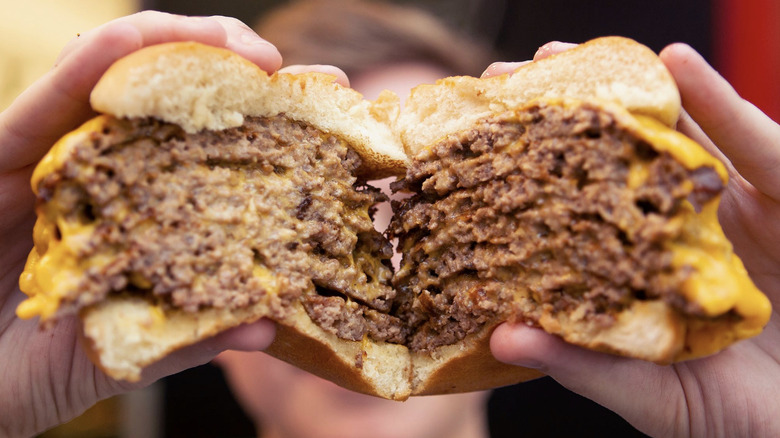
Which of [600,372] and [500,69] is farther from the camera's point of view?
[500,69]

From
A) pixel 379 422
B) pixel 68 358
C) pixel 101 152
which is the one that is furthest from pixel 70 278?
pixel 379 422

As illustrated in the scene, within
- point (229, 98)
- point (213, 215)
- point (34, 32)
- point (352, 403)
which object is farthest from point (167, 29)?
point (34, 32)

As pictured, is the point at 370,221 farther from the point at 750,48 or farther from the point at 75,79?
the point at 750,48

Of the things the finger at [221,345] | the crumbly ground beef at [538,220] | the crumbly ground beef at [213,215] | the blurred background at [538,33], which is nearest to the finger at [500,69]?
the crumbly ground beef at [538,220]

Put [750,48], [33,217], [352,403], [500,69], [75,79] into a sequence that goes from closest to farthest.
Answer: [75,79]
[33,217]
[500,69]
[352,403]
[750,48]

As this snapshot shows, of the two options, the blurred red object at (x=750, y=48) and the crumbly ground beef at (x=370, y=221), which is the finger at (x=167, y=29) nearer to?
the crumbly ground beef at (x=370, y=221)

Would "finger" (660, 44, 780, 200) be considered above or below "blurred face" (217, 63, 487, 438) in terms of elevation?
above

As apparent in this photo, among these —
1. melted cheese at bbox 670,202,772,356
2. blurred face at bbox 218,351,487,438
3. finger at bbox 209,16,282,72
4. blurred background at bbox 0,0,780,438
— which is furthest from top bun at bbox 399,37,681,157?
blurred background at bbox 0,0,780,438

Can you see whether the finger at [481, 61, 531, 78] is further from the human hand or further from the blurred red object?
the blurred red object
